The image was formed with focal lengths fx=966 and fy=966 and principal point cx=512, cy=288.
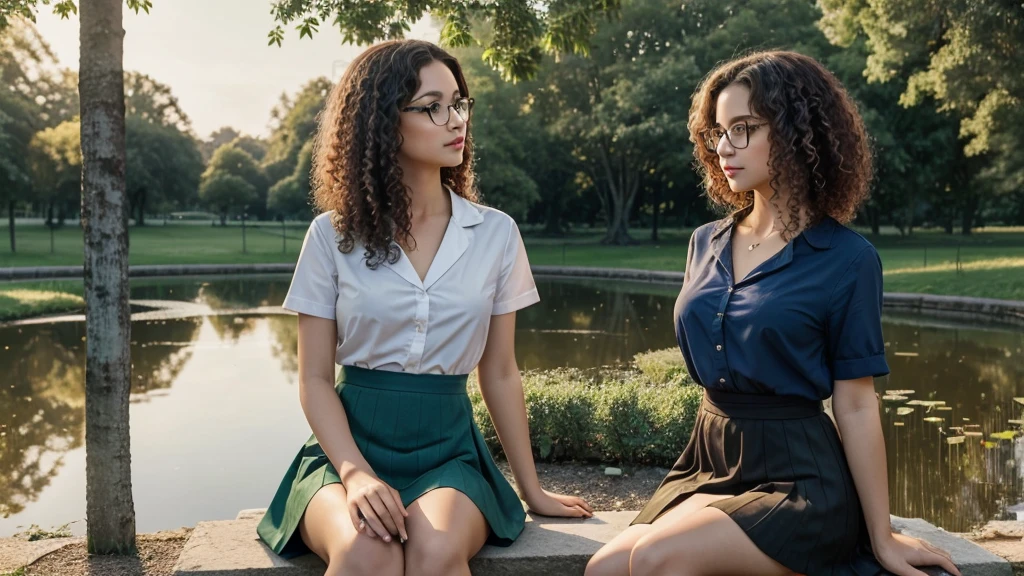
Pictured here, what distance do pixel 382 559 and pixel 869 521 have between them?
1.19 m

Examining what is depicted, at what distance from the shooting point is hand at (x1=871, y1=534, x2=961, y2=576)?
2.35m

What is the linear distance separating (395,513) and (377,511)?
1.7 inches

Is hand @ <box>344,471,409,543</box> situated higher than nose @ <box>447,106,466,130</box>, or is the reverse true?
nose @ <box>447,106,466,130</box>

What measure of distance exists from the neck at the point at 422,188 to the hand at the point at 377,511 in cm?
90

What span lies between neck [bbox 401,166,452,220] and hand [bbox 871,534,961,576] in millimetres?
1544

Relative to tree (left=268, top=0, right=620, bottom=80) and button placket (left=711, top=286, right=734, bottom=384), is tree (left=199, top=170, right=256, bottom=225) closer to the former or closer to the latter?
tree (left=268, top=0, right=620, bottom=80)

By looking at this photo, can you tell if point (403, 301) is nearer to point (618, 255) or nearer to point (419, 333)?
point (419, 333)

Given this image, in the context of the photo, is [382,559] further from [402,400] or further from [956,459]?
[956,459]

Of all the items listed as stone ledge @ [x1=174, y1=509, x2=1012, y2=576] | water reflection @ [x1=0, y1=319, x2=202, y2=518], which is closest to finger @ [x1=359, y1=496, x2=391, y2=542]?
stone ledge @ [x1=174, y1=509, x2=1012, y2=576]

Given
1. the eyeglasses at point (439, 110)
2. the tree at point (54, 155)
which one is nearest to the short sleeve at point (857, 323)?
the eyeglasses at point (439, 110)

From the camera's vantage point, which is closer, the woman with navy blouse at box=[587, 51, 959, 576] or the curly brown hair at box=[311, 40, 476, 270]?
the woman with navy blouse at box=[587, 51, 959, 576]

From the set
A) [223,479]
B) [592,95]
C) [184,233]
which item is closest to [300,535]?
[223,479]

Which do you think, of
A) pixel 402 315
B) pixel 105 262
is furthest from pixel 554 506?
pixel 105 262

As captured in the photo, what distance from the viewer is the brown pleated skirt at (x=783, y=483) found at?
2.31m
